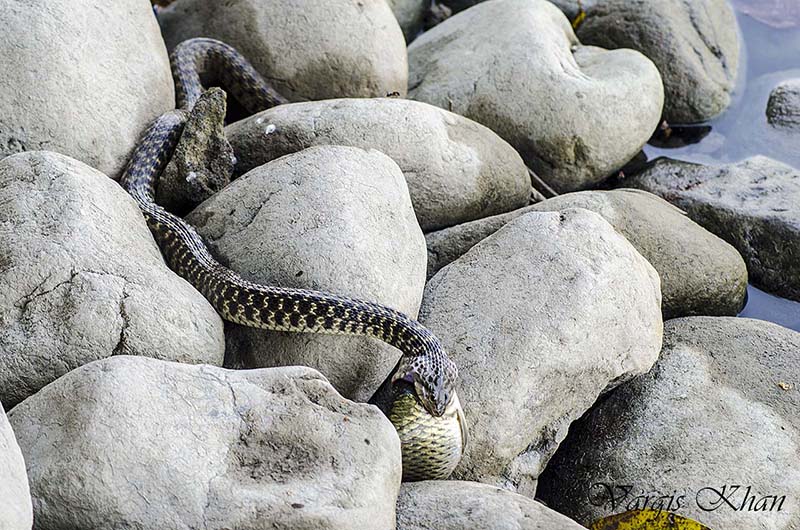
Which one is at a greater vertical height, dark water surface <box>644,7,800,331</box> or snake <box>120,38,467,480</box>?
snake <box>120,38,467,480</box>

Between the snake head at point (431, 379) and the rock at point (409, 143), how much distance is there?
163cm

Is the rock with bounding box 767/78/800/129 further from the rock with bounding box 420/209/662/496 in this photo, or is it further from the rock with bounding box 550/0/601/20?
the rock with bounding box 420/209/662/496

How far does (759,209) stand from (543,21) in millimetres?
2212

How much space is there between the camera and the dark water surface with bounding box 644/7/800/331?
26.7 ft

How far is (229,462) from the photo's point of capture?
12.3ft

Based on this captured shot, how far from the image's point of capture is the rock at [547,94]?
718 cm

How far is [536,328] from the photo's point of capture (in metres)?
5.11

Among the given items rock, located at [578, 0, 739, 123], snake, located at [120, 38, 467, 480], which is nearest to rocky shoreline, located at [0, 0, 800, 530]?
snake, located at [120, 38, 467, 480]

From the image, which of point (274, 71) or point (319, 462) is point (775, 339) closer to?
point (319, 462)

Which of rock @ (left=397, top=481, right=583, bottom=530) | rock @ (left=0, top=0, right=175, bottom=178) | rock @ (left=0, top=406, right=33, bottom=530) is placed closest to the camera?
rock @ (left=0, top=406, right=33, bottom=530)

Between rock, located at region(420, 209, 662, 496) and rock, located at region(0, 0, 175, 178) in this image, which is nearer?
rock, located at region(420, 209, 662, 496)

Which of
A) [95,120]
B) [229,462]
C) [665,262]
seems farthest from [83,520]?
[665,262]

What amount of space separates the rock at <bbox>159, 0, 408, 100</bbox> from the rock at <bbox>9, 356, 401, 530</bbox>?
343cm

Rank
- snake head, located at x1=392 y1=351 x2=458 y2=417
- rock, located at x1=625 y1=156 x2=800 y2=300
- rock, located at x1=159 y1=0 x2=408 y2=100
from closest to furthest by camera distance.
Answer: snake head, located at x1=392 y1=351 x2=458 y2=417 → rock, located at x1=625 y1=156 x2=800 y2=300 → rock, located at x1=159 y1=0 x2=408 y2=100
